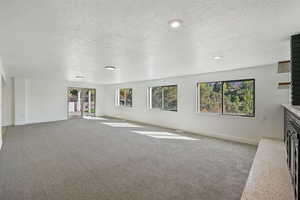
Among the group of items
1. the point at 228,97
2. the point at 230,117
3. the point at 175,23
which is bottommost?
the point at 230,117

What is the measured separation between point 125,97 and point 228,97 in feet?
19.3

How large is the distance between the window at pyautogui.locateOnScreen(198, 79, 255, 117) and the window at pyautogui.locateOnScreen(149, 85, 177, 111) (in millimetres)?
1232

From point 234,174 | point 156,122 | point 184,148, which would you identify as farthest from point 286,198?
point 156,122

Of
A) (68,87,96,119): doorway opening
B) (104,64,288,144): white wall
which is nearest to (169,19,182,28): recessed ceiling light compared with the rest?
(104,64,288,144): white wall

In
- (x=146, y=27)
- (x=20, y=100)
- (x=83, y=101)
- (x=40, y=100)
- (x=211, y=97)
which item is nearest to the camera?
(x=146, y=27)

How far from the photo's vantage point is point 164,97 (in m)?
6.92

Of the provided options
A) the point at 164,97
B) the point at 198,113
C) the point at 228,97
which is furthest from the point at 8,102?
the point at 228,97

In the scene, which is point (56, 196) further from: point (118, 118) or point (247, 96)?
point (118, 118)

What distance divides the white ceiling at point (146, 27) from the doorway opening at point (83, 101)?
6.71 m

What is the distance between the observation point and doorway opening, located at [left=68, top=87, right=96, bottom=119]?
949 centimetres

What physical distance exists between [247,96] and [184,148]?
2562mm

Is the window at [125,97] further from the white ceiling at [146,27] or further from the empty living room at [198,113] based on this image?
the white ceiling at [146,27]

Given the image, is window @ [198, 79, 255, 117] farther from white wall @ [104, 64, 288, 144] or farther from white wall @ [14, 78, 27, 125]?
white wall @ [14, 78, 27, 125]

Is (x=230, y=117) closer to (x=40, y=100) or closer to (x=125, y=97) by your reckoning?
(x=125, y=97)
